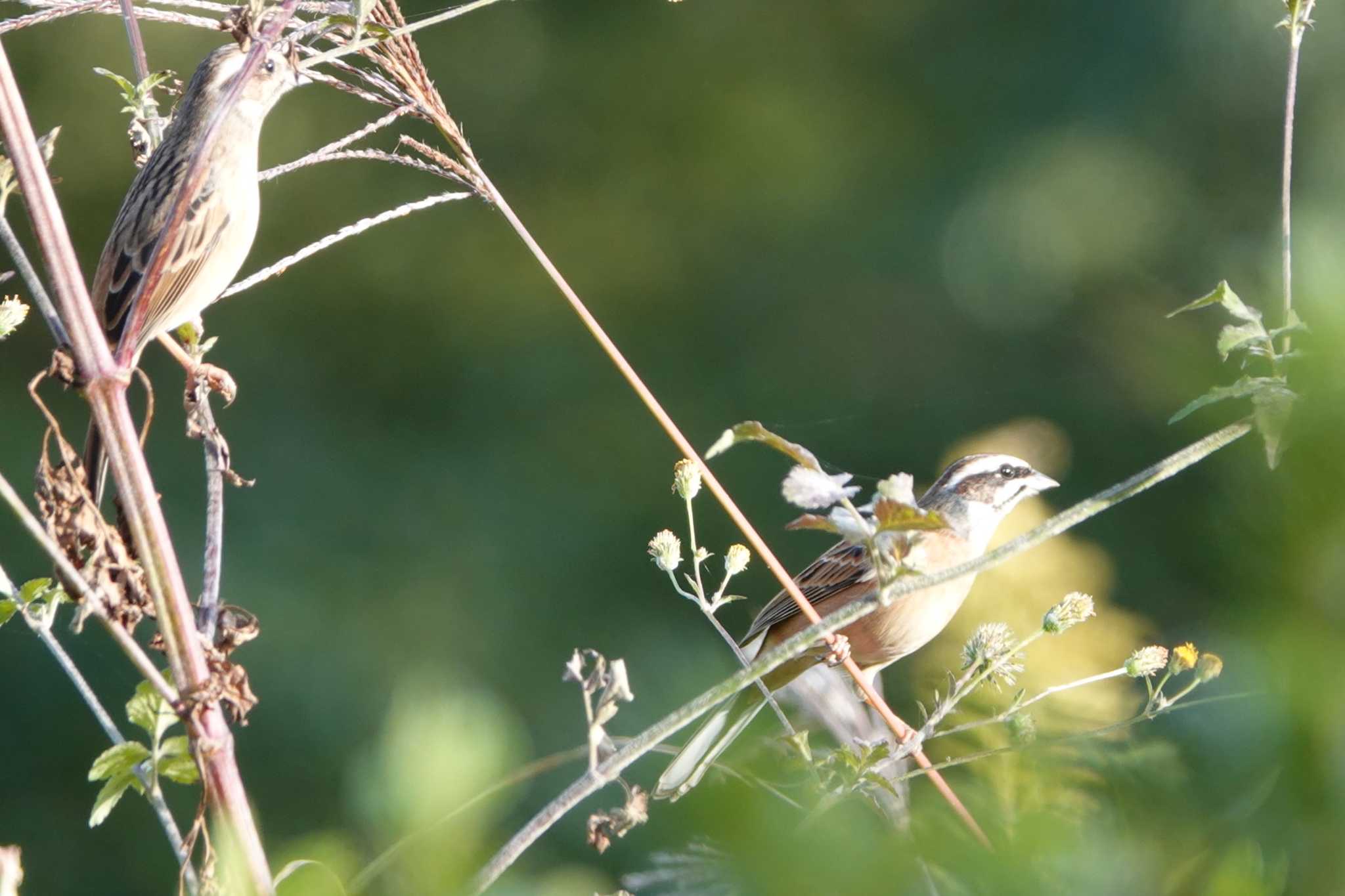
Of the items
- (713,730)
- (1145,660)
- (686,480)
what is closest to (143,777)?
(686,480)

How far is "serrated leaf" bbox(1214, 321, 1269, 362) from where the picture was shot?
1.87 ft

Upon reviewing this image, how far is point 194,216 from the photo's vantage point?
1464 mm

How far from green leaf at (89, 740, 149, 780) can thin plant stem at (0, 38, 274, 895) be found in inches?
4.8

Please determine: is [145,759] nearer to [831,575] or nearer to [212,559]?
[212,559]

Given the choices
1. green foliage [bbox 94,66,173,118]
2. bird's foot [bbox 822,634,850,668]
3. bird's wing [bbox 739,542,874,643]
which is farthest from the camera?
bird's wing [bbox 739,542,874,643]

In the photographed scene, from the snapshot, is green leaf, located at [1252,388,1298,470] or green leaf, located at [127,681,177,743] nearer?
green leaf, located at [1252,388,1298,470]

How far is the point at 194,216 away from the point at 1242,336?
1.16 meters

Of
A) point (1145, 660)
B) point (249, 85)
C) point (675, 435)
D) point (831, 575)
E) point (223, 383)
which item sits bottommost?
point (831, 575)

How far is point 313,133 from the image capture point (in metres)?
5.26

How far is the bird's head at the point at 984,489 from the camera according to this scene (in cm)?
227

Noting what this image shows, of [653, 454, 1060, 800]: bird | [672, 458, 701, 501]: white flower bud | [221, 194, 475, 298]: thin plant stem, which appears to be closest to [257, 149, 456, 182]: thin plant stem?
[221, 194, 475, 298]: thin plant stem

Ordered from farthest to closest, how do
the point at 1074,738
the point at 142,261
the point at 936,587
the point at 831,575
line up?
the point at 831,575, the point at 936,587, the point at 142,261, the point at 1074,738

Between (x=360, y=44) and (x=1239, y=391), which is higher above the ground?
(x=360, y=44)

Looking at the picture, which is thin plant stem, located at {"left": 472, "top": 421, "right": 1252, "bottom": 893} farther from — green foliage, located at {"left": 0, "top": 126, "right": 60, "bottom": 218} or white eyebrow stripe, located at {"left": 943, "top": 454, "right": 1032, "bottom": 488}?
white eyebrow stripe, located at {"left": 943, "top": 454, "right": 1032, "bottom": 488}
